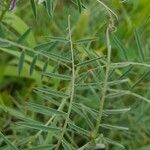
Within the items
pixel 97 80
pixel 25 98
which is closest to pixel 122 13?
pixel 25 98

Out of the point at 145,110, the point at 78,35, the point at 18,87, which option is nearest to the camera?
the point at 145,110

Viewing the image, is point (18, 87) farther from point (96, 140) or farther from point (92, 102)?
point (96, 140)

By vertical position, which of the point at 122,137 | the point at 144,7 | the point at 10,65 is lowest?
the point at 122,137

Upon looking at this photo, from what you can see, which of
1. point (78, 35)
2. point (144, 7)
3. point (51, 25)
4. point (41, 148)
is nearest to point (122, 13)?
point (144, 7)

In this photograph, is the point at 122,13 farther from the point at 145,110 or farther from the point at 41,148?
the point at 41,148

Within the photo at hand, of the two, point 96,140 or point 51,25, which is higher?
point 51,25

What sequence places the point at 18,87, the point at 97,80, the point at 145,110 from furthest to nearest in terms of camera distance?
A: the point at 18,87
the point at 145,110
the point at 97,80

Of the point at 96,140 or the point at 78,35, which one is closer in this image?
the point at 96,140
